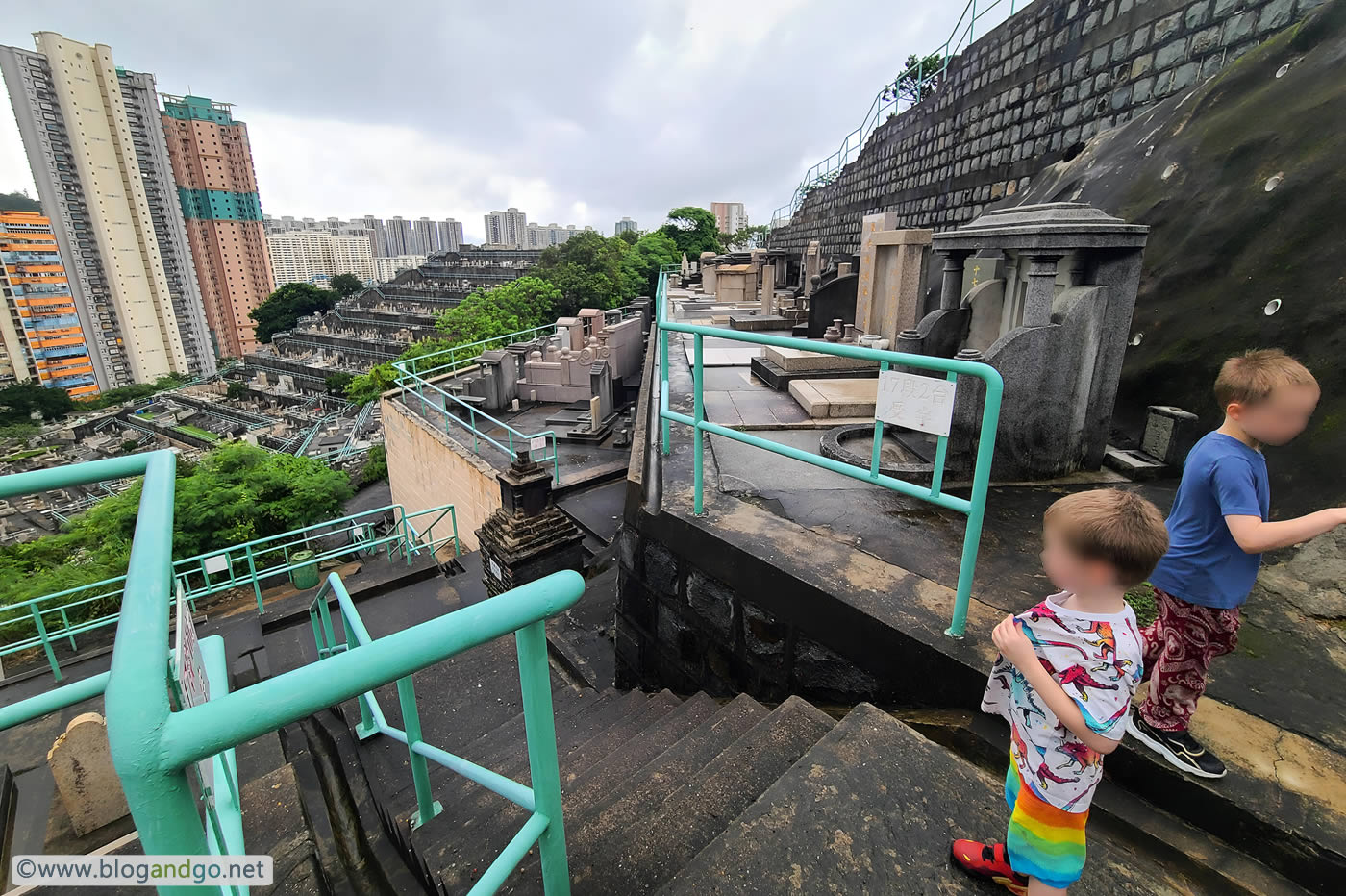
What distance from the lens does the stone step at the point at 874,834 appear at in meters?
1.43

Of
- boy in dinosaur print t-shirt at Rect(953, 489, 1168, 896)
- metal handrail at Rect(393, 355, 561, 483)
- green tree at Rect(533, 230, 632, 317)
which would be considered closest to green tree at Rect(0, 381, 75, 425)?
green tree at Rect(533, 230, 632, 317)

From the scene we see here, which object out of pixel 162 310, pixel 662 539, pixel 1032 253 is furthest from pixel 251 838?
pixel 162 310

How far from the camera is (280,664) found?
571 centimetres

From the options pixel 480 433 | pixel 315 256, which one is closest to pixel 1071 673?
pixel 480 433

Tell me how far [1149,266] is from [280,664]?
864 cm

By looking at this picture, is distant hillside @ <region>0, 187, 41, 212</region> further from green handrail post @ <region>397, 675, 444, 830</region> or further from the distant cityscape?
green handrail post @ <region>397, 675, 444, 830</region>

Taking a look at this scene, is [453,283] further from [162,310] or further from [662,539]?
[662,539]

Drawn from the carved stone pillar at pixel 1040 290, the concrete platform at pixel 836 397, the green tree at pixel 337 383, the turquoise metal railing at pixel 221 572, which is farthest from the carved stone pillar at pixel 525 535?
the green tree at pixel 337 383

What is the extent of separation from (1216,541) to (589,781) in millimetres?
2156

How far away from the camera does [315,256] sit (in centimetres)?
12619

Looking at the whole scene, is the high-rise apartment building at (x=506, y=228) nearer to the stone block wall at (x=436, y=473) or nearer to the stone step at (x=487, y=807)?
the stone block wall at (x=436, y=473)

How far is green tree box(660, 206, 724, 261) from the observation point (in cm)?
5716

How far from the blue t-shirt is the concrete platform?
3122mm

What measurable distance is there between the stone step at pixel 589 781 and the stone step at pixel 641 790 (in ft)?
0.07
